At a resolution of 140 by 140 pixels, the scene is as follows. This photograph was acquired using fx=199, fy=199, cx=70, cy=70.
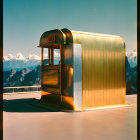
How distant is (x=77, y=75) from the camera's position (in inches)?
370

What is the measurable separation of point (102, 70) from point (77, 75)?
5.12 feet

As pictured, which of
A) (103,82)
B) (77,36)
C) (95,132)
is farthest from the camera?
(103,82)

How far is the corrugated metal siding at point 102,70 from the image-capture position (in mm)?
9680

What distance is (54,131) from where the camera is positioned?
6.08 meters

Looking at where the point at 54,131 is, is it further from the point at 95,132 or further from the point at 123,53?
the point at 123,53

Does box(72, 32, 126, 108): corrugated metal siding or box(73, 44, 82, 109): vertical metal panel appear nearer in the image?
box(73, 44, 82, 109): vertical metal panel

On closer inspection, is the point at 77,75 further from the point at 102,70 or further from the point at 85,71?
the point at 102,70

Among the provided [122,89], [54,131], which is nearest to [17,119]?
[54,131]

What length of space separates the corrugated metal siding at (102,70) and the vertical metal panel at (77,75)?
0.73 ft

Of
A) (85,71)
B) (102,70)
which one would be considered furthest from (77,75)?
(102,70)

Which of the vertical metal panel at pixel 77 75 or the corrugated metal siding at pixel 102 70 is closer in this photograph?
the vertical metal panel at pixel 77 75

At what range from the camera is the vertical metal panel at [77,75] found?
9297 millimetres

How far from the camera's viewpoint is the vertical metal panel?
30.5 feet

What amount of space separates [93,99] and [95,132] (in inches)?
153
